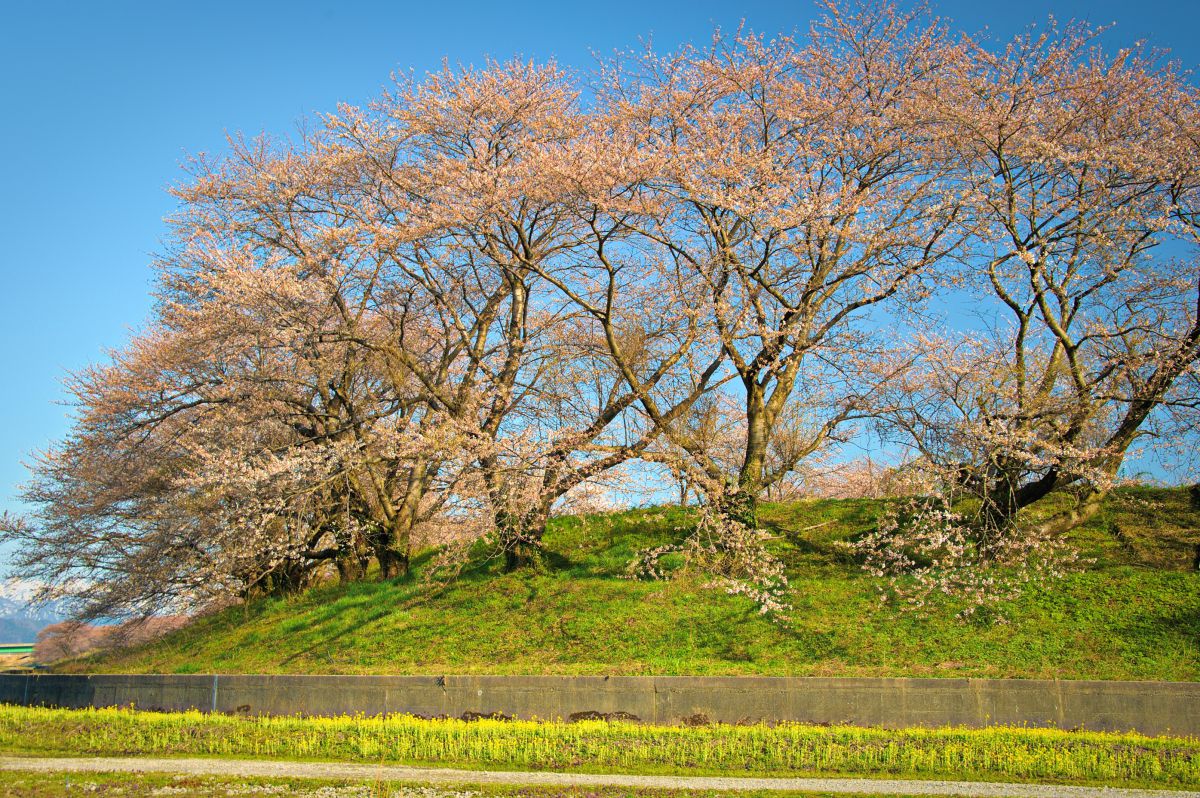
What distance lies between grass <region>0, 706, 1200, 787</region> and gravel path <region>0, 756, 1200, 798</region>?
465mm

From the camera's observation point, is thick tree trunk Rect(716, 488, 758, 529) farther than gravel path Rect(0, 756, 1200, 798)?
Yes

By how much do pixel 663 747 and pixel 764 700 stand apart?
208 cm

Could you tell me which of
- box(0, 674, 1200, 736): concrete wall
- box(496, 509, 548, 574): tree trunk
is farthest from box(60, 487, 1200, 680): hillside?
box(0, 674, 1200, 736): concrete wall

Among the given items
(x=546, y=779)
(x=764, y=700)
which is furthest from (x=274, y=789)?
(x=764, y=700)

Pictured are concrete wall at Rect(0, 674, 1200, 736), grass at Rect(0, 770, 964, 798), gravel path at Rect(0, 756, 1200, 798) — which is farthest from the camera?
concrete wall at Rect(0, 674, 1200, 736)

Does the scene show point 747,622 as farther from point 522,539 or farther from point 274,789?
point 274,789

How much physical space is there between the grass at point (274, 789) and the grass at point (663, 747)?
1.42 metres

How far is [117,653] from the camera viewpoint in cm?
2417

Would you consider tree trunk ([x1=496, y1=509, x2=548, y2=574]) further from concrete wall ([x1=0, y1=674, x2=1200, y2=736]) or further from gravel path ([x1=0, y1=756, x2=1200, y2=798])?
gravel path ([x1=0, y1=756, x2=1200, y2=798])

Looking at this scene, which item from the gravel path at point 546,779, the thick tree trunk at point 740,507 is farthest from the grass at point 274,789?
the thick tree trunk at point 740,507

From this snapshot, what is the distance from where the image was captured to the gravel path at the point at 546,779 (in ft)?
33.4

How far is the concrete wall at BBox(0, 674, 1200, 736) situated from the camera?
505 inches

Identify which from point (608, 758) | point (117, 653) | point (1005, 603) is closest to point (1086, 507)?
point (1005, 603)

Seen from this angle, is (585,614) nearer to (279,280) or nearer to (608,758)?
(608,758)
